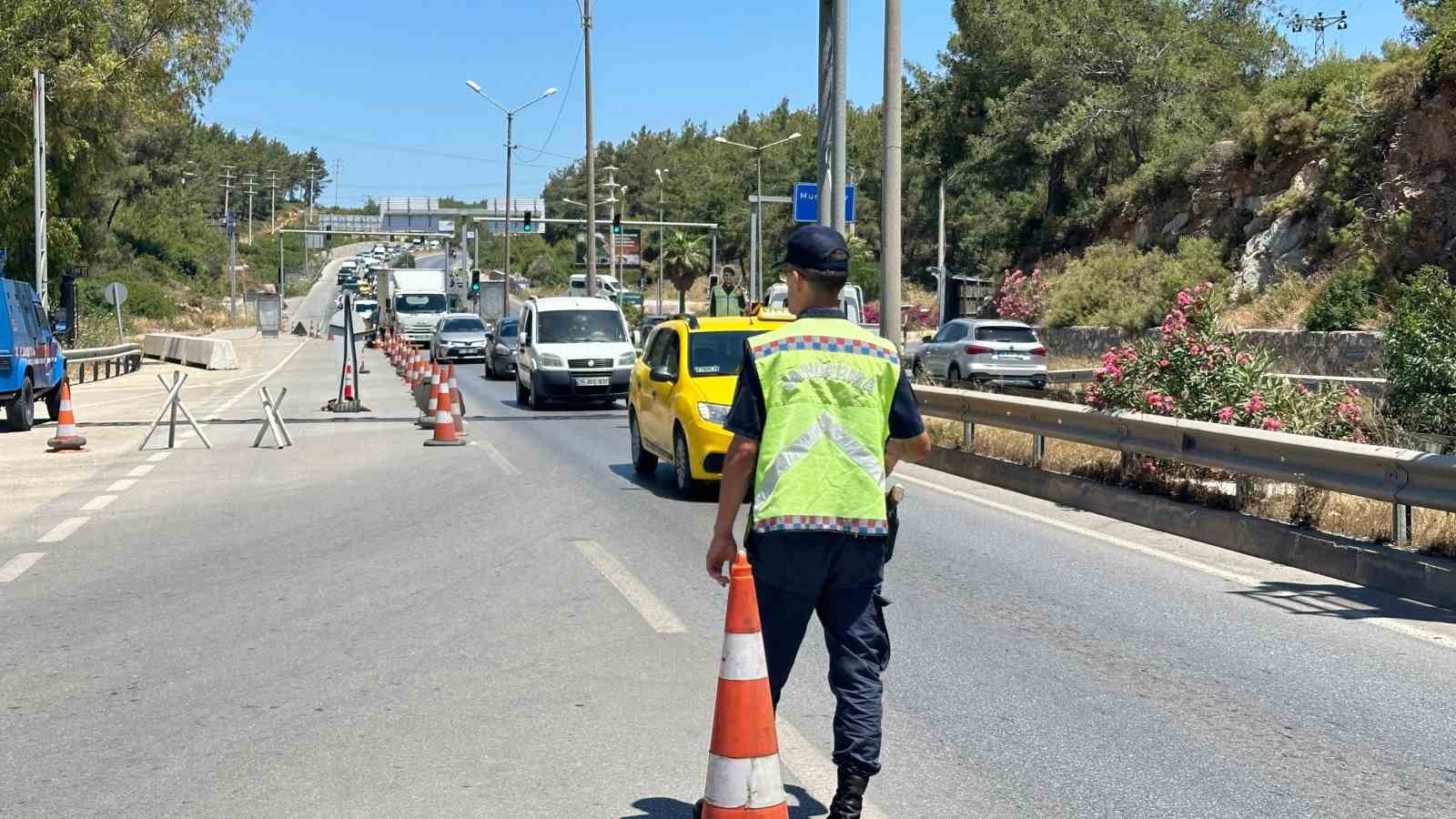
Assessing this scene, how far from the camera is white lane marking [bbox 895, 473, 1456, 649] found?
781cm

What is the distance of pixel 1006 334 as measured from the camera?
31.1 metres

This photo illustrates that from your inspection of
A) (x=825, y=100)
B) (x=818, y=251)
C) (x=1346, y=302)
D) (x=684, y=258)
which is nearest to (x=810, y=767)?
(x=818, y=251)

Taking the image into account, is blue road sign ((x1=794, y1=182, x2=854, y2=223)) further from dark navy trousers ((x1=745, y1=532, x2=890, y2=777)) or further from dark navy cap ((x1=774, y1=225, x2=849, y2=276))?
dark navy trousers ((x1=745, y1=532, x2=890, y2=777))

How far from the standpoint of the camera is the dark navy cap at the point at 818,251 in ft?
14.9

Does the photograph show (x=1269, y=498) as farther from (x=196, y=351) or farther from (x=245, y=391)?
(x=196, y=351)

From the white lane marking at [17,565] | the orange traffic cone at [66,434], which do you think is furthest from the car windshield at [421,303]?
the white lane marking at [17,565]

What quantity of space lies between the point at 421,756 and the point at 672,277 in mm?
118459

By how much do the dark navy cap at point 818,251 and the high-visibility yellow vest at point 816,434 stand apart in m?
0.18

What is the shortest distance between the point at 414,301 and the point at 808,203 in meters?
36.4

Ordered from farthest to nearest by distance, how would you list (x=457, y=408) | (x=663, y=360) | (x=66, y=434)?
(x=457, y=408), (x=66, y=434), (x=663, y=360)

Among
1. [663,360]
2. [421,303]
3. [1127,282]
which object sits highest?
[1127,282]

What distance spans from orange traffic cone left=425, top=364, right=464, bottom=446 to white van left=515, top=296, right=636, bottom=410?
20.4 ft

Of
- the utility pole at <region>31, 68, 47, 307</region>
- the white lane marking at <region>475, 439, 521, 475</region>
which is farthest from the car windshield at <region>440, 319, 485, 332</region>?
the white lane marking at <region>475, 439, 521, 475</region>

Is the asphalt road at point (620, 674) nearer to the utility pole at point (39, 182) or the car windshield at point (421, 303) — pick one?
the utility pole at point (39, 182)
